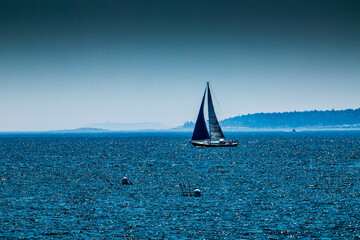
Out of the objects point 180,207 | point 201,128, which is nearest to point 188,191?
point 180,207

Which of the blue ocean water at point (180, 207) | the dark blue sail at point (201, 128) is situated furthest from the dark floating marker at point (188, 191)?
the dark blue sail at point (201, 128)

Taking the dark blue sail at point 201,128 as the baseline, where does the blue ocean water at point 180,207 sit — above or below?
below

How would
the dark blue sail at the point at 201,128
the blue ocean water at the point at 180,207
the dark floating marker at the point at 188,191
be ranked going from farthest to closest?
the dark blue sail at the point at 201,128, the dark floating marker at the point at 188,191, the blue ocean water at the point at 180,207

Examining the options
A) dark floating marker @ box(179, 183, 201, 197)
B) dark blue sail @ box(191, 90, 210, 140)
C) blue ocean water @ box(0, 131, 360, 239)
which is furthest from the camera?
dark blue sail @ box(191, 90, 210, 140)

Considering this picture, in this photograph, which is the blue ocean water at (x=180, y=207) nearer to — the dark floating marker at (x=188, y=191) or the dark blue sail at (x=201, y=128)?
the dark floating marker at (x=188, y=191)

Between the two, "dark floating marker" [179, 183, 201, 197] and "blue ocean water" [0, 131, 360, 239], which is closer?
"blue ocean water" [0, 131, 360, 239]

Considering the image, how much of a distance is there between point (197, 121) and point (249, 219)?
277ft

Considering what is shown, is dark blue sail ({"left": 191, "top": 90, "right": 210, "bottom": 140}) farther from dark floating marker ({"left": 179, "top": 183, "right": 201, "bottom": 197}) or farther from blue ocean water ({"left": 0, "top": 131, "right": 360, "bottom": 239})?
dark floating marker ({"left": 179, "top": 183, "right": 201, "bottom": 197})

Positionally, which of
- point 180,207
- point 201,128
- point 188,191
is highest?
point 201,128

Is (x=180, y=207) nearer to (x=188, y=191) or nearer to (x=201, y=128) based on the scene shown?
(x=188, y=191)

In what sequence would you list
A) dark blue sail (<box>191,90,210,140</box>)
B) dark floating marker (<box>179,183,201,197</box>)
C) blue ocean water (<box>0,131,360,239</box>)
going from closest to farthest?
1. blue ocean water (<box>0,131,360,239</box>)
2. dark floating marker (<box>179,183,201,197</box>)
3. dark blue sail (<box>191,90,210,140</box>)

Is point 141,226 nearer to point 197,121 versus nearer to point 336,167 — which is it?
point 336,167

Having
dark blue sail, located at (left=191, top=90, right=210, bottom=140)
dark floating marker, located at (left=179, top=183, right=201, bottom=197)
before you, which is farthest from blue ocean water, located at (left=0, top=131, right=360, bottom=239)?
dark blue sail, located at (left=191, top=90, right=210, bottom=140)

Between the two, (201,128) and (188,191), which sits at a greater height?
(201,128)
